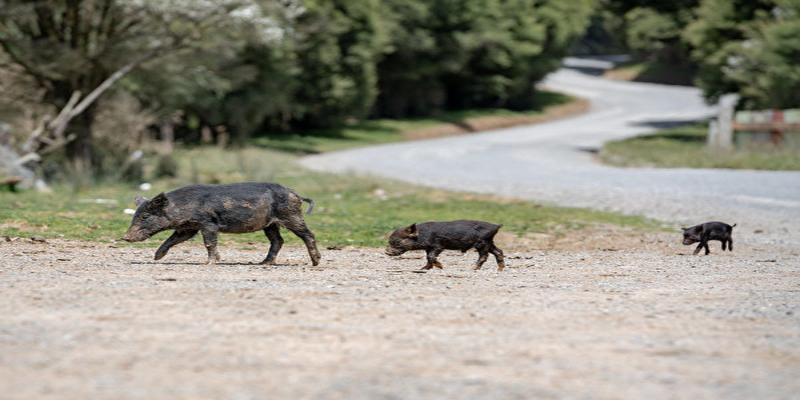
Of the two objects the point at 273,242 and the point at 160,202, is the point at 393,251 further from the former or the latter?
the point at 160,202

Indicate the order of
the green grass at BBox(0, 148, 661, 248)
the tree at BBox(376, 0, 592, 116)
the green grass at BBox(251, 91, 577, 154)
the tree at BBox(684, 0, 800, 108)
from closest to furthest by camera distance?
the green grass at BBox(0, 148, 661, 248), the tree at BBox(684, 0, 800, 108), the green grass at BBox(251, 91, 577, 154), the tree at BBox(376, 0, 592, 116)

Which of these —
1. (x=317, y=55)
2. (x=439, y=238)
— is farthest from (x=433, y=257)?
(x=317, y=55)

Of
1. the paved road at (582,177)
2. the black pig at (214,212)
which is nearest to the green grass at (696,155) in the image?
the paved road at (582,177)

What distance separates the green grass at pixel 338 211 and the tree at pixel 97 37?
3.43m

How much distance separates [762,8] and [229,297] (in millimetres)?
39094

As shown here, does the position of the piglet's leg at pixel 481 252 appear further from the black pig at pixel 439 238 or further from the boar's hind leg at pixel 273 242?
the boar's hind leg at pixel 273 242

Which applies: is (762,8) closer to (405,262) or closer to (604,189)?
(604,189)

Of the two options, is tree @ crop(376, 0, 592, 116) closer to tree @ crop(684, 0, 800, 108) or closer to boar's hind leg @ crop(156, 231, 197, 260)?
tree @ crop(684, 0, 800, 108)

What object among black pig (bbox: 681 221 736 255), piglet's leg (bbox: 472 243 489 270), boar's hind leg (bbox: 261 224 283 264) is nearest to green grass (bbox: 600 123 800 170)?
black pig (bbox: 681 221 736 255)

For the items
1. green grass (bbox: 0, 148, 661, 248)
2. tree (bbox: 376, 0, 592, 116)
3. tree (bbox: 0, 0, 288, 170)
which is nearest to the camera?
green grass (bbox: 0, 148, 661, 248)

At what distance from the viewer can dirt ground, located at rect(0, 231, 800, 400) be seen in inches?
220

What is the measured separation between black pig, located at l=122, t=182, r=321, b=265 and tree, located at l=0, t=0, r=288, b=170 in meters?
15.8

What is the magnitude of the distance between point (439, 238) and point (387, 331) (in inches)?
148

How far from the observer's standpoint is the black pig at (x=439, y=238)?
10.7 m
